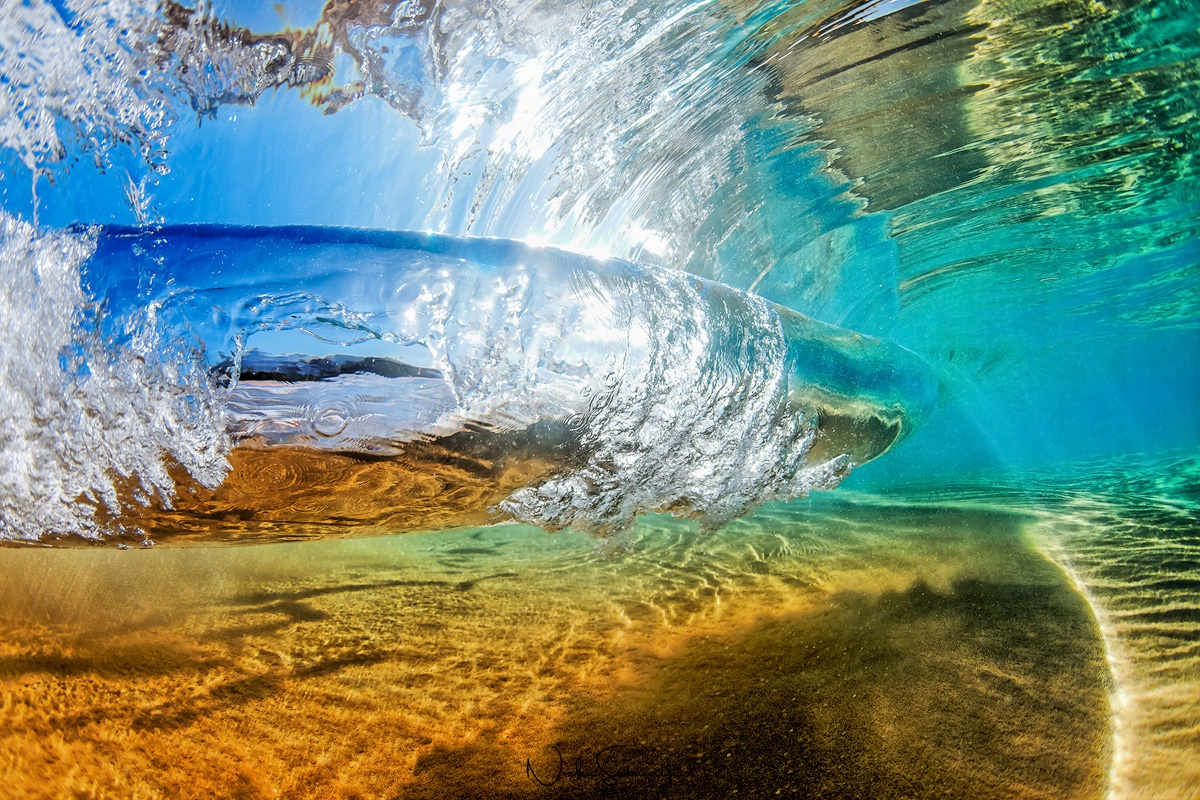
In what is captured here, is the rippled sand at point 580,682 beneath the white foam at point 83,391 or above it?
beneath

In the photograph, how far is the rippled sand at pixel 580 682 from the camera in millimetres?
2057

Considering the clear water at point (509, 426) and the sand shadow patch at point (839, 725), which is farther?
the clear water at point (509, 426)

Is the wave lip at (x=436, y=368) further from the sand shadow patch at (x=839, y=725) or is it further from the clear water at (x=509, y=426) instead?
the sand shadow patch at (x=839, y=725)

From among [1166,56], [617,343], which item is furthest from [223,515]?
[1166,56]

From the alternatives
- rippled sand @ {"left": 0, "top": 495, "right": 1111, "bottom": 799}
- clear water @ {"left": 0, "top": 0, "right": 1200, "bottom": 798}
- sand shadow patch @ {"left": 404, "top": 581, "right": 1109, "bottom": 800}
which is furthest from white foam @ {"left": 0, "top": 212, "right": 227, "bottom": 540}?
sand shadow patch @ {"left": 404, "top": 581, "right": 1109, "bottom": 800}

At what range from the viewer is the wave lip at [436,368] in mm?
1976

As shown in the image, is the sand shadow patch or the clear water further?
the clear water

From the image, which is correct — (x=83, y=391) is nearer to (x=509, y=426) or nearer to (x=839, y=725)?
(x=509, y=426)

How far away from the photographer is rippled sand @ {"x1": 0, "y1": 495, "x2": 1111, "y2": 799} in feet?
6.75

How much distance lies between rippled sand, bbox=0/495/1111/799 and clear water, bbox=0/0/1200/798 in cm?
2

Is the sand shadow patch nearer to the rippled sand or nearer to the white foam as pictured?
the rippled sand

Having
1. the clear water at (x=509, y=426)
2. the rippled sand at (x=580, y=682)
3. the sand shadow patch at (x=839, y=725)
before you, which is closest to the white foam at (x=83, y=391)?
the clear water at (x=509, y=426)

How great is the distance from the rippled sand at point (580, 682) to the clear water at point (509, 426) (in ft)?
0.07

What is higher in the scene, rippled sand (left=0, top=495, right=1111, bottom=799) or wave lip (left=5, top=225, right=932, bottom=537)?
wave lip (left=5, top=225, right=932, bottom=537)
